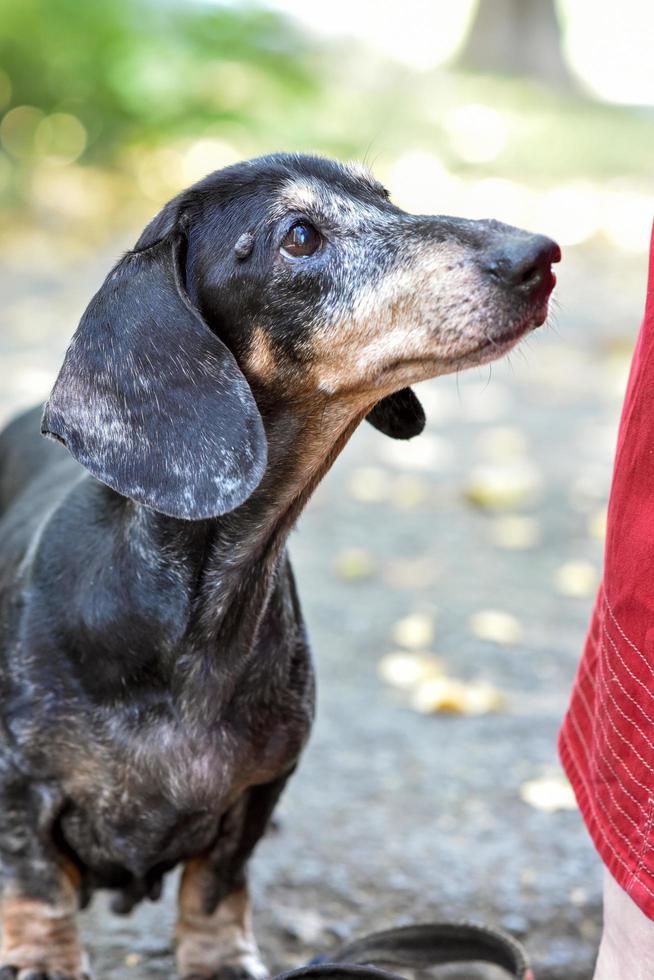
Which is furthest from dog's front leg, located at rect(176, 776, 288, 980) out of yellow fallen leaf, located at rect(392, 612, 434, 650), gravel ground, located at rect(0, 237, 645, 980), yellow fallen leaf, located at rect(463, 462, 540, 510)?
yellow fallen leaf, located at rect(463, 462, 540, 510)

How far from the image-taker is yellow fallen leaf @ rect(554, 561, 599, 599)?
5.67 m

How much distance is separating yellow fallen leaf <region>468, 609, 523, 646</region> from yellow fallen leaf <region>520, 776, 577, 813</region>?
0.97 metres

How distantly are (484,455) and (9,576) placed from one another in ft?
14.8

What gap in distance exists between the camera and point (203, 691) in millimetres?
2945

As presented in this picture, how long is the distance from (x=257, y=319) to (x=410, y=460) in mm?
4556

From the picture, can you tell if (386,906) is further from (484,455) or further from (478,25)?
(478,25)

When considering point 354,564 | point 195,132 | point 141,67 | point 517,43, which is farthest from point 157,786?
point 517,43

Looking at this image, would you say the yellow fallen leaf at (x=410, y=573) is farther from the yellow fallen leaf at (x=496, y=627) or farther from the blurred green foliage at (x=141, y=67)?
the blurred green foliage at (x=141, y=67)

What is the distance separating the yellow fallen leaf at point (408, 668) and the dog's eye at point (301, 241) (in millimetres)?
2379

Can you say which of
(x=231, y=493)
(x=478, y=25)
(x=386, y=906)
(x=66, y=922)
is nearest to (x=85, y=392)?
(x=231, y=493)

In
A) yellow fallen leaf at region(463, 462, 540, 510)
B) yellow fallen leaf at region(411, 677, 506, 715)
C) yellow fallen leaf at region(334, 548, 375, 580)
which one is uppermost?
yellow fallen leaf at region(411, 677, 506, 715)

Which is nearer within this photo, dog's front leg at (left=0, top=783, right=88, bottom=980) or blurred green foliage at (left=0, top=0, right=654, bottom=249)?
dog's front leg at (left=0, top=783, right=88, bottom=980)

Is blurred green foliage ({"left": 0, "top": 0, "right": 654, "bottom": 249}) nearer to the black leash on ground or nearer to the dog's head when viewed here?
the dog's head

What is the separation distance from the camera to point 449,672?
16.2ft
